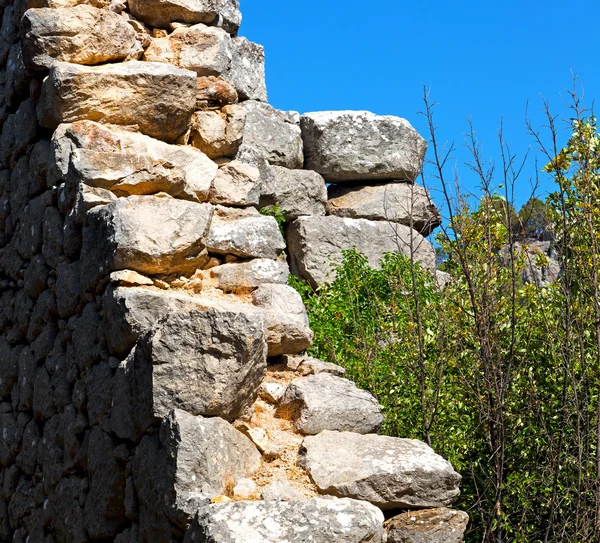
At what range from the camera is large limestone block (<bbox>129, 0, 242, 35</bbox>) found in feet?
16.9

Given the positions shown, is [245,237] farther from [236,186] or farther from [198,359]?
[198,359]

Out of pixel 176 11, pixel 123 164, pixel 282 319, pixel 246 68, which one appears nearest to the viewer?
pixel 282 319

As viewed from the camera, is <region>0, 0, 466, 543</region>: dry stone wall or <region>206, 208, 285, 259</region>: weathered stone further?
<region>206, 208, 285, 259</region>: weathered stone

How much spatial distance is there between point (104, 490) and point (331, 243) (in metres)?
6.37

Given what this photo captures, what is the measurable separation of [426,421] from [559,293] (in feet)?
4.32

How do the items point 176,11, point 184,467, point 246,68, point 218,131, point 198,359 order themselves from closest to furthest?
point 184,467
point 198,359
point 218,131
point 176,11
point 246,68

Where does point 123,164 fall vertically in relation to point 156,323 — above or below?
above

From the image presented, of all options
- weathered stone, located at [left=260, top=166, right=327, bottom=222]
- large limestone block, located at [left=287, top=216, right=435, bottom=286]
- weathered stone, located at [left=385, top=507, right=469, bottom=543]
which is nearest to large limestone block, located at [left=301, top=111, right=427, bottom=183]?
weathered stone, located at [left=260, top=166, right=327, bottom=222]

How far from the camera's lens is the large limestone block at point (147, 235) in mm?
4148

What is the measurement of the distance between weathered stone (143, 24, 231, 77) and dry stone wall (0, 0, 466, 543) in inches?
0.4

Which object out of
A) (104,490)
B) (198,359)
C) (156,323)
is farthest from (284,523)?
(104,490)

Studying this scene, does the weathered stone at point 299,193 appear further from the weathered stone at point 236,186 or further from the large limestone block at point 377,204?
the weathered stone at point 236,186

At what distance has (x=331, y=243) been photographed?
10.2 metres

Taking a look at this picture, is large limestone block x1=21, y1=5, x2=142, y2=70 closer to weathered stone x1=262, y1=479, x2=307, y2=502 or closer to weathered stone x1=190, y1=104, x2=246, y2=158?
weathered stone x1=190, y1=104, x2=246, y2=158
